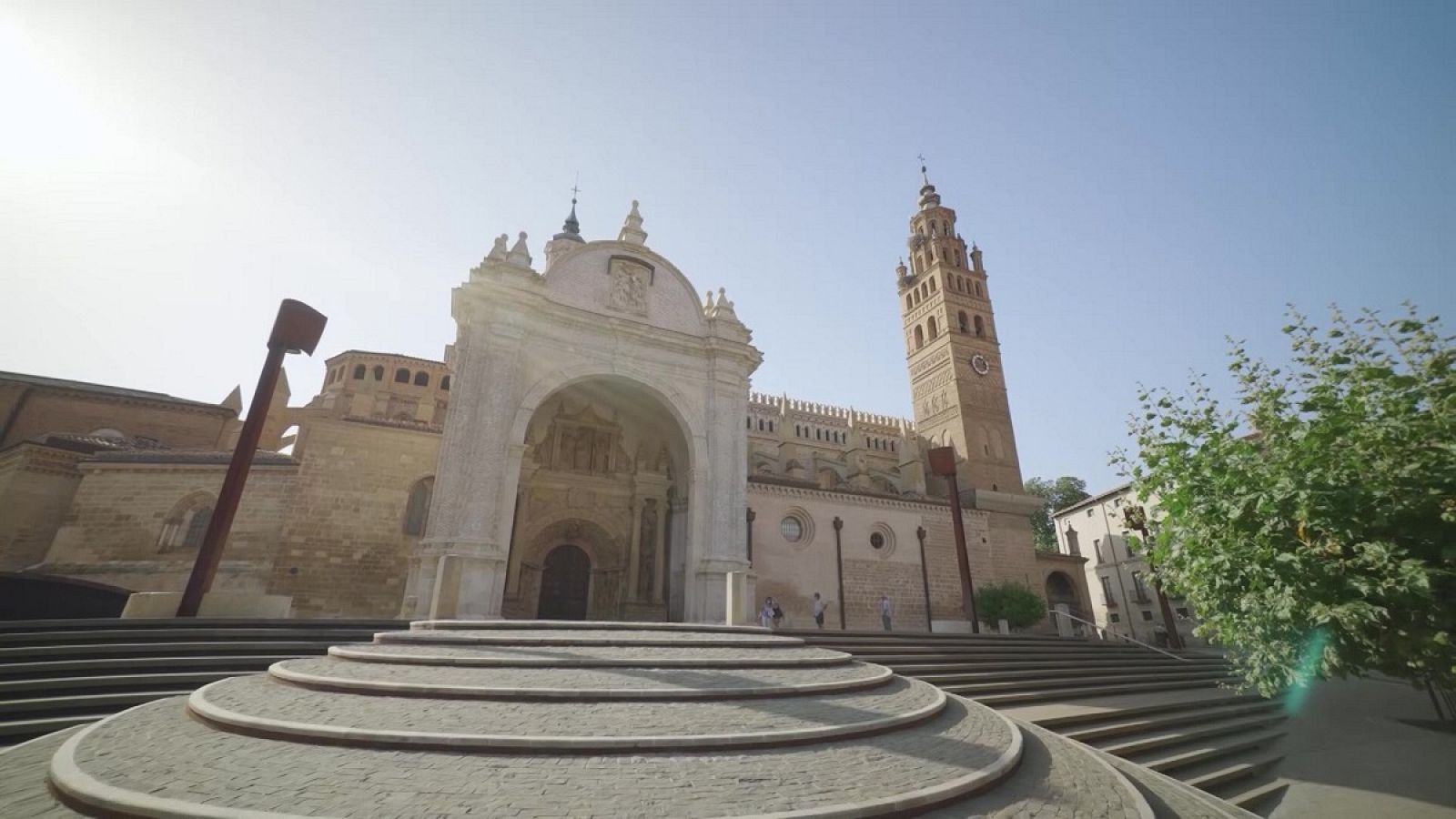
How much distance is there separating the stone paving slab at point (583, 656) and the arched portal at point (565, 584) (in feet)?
26.6

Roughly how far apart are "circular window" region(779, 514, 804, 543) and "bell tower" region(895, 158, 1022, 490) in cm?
1490

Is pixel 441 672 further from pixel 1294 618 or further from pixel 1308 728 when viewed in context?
pixel 1308 728

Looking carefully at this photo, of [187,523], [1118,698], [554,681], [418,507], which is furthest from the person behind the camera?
[418,507]

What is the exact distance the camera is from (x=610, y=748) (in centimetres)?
443

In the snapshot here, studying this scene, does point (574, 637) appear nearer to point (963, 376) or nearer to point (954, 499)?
point (954, 499)

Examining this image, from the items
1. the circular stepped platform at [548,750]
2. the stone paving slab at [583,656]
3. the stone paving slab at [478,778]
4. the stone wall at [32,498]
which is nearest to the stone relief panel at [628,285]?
the stone paving slab at [583,656]

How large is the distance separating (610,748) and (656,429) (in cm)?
1404

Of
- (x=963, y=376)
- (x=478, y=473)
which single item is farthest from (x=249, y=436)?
(x=963, y=376)

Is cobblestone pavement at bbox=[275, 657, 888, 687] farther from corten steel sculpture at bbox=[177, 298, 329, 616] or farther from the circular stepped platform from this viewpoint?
corten steel sculpture at bbox=[177, 298, 329, 616]

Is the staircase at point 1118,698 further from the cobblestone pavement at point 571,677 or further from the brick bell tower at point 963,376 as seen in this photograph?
the brick bell tower at point 963,376

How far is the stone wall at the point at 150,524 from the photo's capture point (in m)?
15.9

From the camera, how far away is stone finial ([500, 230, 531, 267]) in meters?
14.7

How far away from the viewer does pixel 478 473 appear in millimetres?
12836

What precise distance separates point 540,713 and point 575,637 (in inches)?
131
